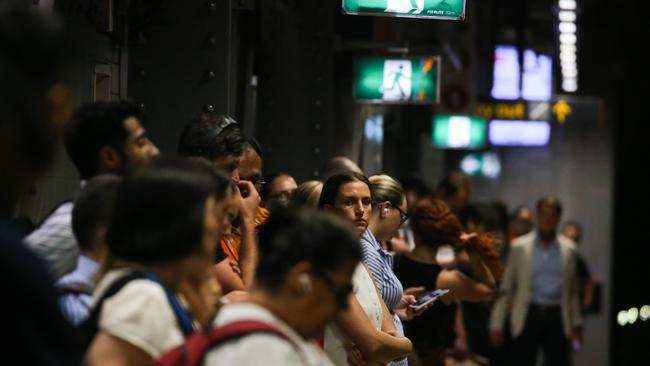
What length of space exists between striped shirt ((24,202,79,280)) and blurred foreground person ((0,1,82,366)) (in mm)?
1561

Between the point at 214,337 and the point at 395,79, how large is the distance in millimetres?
10845

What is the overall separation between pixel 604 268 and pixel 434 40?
36.3 ft

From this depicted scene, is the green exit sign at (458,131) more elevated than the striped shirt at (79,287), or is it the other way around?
the green exit sign at (458,131)

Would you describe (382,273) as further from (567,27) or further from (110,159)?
(567,27)

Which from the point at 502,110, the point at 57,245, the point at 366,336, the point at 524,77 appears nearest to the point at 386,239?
the point at 366,336

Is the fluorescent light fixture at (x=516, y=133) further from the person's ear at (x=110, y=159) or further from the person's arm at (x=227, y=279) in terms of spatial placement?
the person's ear at (x=110, y=159)

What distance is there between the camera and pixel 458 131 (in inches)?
944

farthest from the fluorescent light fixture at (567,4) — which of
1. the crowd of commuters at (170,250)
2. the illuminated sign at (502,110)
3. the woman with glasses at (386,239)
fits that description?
the crowd of commuters at (170,250)

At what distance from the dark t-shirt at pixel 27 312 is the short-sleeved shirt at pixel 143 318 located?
70 cm

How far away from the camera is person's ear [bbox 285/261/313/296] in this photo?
3240 mm

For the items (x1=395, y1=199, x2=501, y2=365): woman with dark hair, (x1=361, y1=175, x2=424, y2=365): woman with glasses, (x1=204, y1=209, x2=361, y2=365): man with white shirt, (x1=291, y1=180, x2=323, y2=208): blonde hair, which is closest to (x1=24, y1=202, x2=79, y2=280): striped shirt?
(x1=204, y1=209, x2=361, y2=365): man with white shirt

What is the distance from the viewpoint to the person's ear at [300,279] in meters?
3.24

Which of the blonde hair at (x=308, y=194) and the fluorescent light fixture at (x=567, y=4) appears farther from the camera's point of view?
the fluorescent light fixture at (x=567, y=4)

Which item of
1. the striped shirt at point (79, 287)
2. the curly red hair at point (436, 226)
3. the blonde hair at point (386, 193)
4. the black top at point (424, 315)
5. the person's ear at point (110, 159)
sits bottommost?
the black top at point (424, 315)
